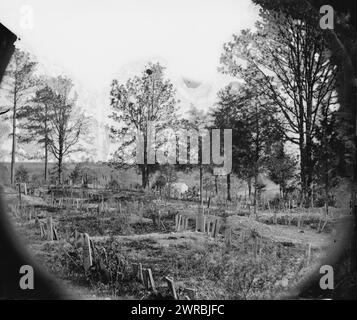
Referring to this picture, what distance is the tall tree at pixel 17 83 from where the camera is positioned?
4.02 metres

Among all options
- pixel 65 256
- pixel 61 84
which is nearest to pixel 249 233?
pixel 65 256

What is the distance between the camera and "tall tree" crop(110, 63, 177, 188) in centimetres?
408

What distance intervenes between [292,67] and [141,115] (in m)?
1.36

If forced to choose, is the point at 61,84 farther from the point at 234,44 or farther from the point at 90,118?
the point at 234,44

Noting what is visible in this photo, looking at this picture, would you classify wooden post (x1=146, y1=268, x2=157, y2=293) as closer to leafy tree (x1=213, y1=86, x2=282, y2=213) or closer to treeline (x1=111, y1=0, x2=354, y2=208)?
treeline (x1=111, y1=0, x2=354, y2=208)

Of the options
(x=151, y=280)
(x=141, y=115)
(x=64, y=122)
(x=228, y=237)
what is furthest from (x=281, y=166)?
(x=64, y=122)

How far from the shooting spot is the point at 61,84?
13.5ft

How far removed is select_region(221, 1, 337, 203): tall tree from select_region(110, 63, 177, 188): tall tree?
0.59 m

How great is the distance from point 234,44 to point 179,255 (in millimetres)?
1829

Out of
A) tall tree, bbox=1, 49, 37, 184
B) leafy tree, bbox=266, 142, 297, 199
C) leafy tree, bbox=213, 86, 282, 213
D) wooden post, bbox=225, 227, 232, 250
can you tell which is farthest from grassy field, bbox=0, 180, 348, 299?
tall tree, bbox=1, 49, 37, 184

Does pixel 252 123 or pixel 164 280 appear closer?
pixel 164 280

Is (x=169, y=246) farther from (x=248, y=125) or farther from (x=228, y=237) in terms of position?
(x=248, y=125)

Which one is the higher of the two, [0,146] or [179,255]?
[0,146]

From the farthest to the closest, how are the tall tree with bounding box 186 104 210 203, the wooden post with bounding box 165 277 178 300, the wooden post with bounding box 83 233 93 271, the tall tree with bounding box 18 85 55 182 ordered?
the tall tree with bounding box 18 85 55 182, the tall tree with bounding box 186 104 210 203, the wooden post with bounding box 83 233 93 271, the wooden post with bounding box 165 277 178 300
